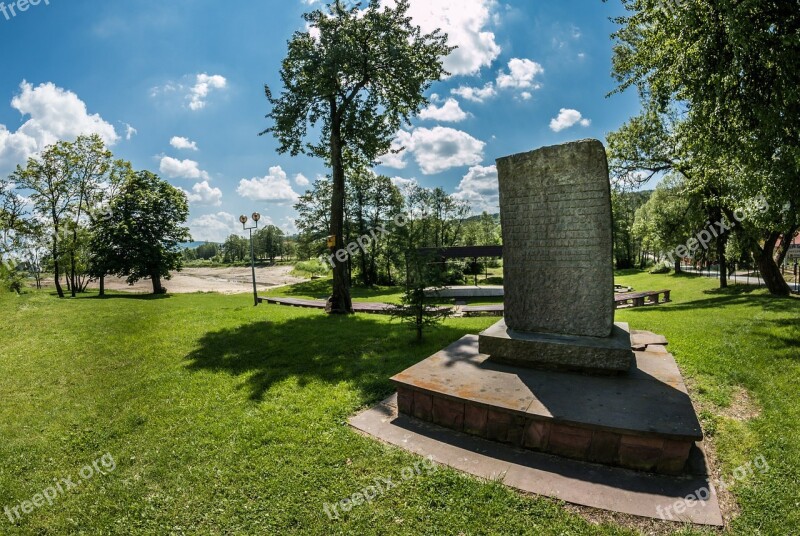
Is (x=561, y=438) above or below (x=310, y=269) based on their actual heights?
below

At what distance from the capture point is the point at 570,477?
3422 mm

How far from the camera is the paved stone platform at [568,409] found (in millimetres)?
3510

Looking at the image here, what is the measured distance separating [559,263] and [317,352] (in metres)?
5.23

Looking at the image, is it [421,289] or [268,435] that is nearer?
[268,435]

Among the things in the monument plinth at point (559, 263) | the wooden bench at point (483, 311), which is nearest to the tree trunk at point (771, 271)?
the wooden bench at point (483, 311)

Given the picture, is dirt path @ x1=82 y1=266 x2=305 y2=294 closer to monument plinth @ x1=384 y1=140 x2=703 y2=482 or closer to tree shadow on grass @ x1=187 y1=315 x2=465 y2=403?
tree shadow on grass @ x1=187 y1=315 x2=465 y2=403

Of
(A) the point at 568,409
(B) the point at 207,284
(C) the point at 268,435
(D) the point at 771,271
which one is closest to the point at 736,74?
(A) the point at 568,409

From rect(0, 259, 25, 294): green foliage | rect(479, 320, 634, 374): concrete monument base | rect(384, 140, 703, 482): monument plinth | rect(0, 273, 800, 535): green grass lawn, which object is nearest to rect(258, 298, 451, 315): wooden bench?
rect(0, 273, 800, 535): green grass lawn

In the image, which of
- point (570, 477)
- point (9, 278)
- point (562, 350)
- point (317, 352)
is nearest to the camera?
point (570, 477)

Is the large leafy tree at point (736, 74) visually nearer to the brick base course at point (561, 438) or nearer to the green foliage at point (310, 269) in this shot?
the brick base course at point (561, 438)

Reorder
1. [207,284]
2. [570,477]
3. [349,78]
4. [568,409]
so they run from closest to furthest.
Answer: [570,477] < [568,409] < [349,78] < [207,284]

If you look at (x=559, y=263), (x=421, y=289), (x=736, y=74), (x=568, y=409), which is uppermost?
(x=736, y=74)

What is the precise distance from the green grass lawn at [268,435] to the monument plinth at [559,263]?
5.35 feet

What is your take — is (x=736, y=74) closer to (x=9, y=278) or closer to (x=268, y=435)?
(x=268, y=435)
